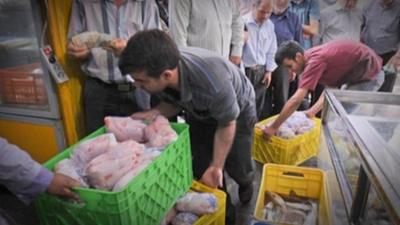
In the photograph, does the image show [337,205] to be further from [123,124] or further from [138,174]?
[123,124]

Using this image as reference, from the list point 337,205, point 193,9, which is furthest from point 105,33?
point 337,205

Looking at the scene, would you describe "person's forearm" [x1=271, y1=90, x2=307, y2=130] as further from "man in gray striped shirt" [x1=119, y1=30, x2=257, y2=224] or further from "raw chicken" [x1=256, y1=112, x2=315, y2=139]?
"man in gray striped shirt" [x1=119, y1=30, x2=257, y2=224]

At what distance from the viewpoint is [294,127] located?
8.67ft

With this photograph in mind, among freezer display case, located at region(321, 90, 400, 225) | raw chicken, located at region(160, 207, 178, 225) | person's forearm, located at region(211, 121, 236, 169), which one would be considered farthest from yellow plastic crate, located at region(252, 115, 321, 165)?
raw chicken, located at region(160, 207, 178, 225)

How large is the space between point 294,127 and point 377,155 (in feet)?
5.29

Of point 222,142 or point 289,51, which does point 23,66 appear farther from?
point 289,51

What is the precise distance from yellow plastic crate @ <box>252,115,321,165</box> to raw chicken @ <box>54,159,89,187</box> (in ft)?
5.48

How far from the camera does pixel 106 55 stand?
1955mm

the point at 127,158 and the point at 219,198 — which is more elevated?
the point at 127,158

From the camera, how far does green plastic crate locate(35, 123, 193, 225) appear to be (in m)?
0.98

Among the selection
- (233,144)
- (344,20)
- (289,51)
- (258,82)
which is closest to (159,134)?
(233,144)

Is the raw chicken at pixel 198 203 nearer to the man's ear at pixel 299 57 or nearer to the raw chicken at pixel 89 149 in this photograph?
the raw chicken at pixel 89 149

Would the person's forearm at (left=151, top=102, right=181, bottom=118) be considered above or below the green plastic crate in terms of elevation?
above

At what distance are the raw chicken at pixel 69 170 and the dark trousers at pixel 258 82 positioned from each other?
2235 millimetres
